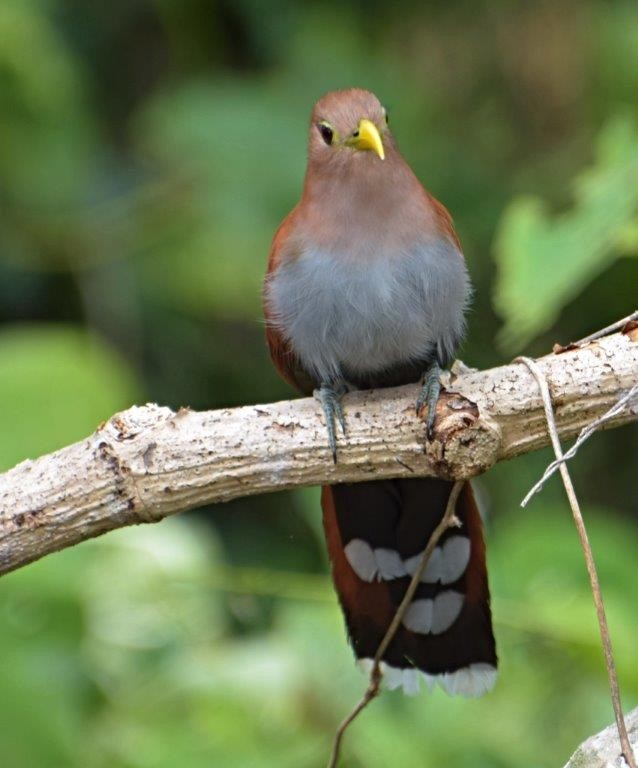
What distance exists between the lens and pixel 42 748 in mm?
3490

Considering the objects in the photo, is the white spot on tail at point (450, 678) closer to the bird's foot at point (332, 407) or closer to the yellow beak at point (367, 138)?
the bird's foot at point (332, 407)

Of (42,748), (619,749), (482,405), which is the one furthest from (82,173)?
(619,749)

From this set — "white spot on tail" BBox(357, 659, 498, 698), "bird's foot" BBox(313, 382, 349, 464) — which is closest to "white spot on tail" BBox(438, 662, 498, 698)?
"white spot on tail" BBox(357, 659, 498, 698)

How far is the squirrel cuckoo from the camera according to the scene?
294 cm

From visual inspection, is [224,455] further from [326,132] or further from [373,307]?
[326,132]

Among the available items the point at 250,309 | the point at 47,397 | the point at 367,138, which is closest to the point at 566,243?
the point at 367,138

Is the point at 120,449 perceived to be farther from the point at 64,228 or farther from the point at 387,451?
the point at 64,228

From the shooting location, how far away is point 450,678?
10.0 ft

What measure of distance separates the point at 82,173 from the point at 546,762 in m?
3.37

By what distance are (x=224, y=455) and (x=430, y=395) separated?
386 millimetres

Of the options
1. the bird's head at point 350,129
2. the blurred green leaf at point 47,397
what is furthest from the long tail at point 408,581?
the blurred green leaf at point 47,397

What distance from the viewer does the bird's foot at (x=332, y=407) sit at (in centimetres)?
254

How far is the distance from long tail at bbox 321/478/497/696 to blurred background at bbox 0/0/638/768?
1.44ft

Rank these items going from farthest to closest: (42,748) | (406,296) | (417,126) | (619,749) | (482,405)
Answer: (417,126) → (42,748) → (406,296) → (482,405) → (619,749)
